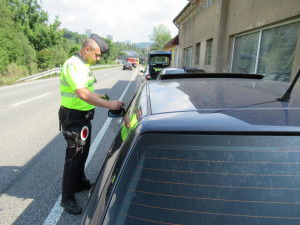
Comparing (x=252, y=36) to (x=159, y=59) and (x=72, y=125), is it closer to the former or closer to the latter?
(x=72, y=125)

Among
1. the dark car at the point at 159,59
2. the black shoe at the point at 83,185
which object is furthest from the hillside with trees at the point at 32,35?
the black shoe at the point at 83,185

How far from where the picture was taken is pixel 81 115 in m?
2.53

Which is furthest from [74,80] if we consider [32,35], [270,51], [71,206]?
[32,35]

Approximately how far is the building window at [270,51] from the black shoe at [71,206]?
489 centimetres

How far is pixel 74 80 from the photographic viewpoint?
7.36ft

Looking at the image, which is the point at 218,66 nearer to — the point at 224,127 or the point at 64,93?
the point at 64,93

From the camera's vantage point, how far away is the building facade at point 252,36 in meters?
5.93

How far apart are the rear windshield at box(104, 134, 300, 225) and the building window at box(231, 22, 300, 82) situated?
477 cm

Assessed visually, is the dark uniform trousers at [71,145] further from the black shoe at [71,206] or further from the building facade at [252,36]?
the building facade at [252,36]

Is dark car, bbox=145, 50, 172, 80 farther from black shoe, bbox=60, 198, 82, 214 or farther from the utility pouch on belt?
black shoe, bbox=60, 198, 82, 214

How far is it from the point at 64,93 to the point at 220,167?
198 cm

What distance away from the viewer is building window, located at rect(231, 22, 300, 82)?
6008 millimetres

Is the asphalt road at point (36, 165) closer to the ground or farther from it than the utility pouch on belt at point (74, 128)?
closer to the ground

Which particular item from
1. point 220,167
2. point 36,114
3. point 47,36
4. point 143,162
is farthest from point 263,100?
point 47,36
